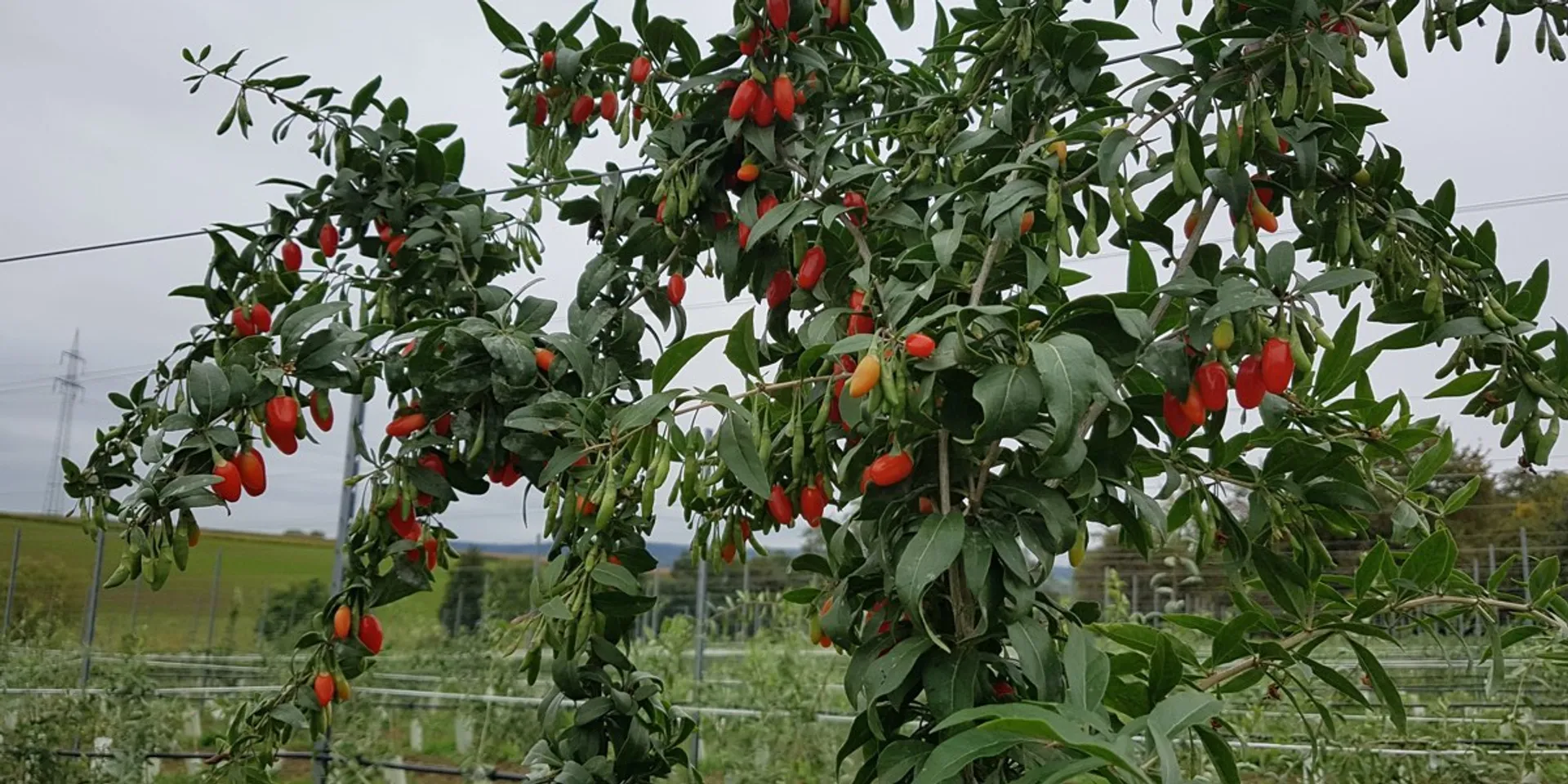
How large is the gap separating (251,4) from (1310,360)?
3444mm

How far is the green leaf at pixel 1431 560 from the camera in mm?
917

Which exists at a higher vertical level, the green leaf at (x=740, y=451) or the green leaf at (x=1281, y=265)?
the green leaf at (x=1281, y=265)

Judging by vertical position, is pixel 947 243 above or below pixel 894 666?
above

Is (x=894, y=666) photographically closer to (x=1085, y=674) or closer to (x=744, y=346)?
(x=1085, y=674)

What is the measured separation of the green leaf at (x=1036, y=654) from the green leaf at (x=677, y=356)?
0.33 meters

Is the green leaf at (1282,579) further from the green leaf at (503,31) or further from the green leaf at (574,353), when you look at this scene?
the green leaf at (503,31)

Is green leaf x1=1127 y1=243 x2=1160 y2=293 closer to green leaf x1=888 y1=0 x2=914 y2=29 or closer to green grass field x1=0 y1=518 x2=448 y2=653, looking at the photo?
green leaf x1=888 y1=0 x2=914 y2=29

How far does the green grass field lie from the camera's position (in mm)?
6055

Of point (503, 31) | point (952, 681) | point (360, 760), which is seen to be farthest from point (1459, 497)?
point (360, 760)

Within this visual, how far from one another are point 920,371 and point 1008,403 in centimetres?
9

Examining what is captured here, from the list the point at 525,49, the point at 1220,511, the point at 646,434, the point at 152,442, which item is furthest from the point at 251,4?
the point at 1220,511

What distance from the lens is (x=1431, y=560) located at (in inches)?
36.7

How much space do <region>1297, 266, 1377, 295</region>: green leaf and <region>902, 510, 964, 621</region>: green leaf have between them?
29cm

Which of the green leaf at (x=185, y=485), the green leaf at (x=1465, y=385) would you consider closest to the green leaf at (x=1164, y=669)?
the green leaf at (x=1465, y=385)
